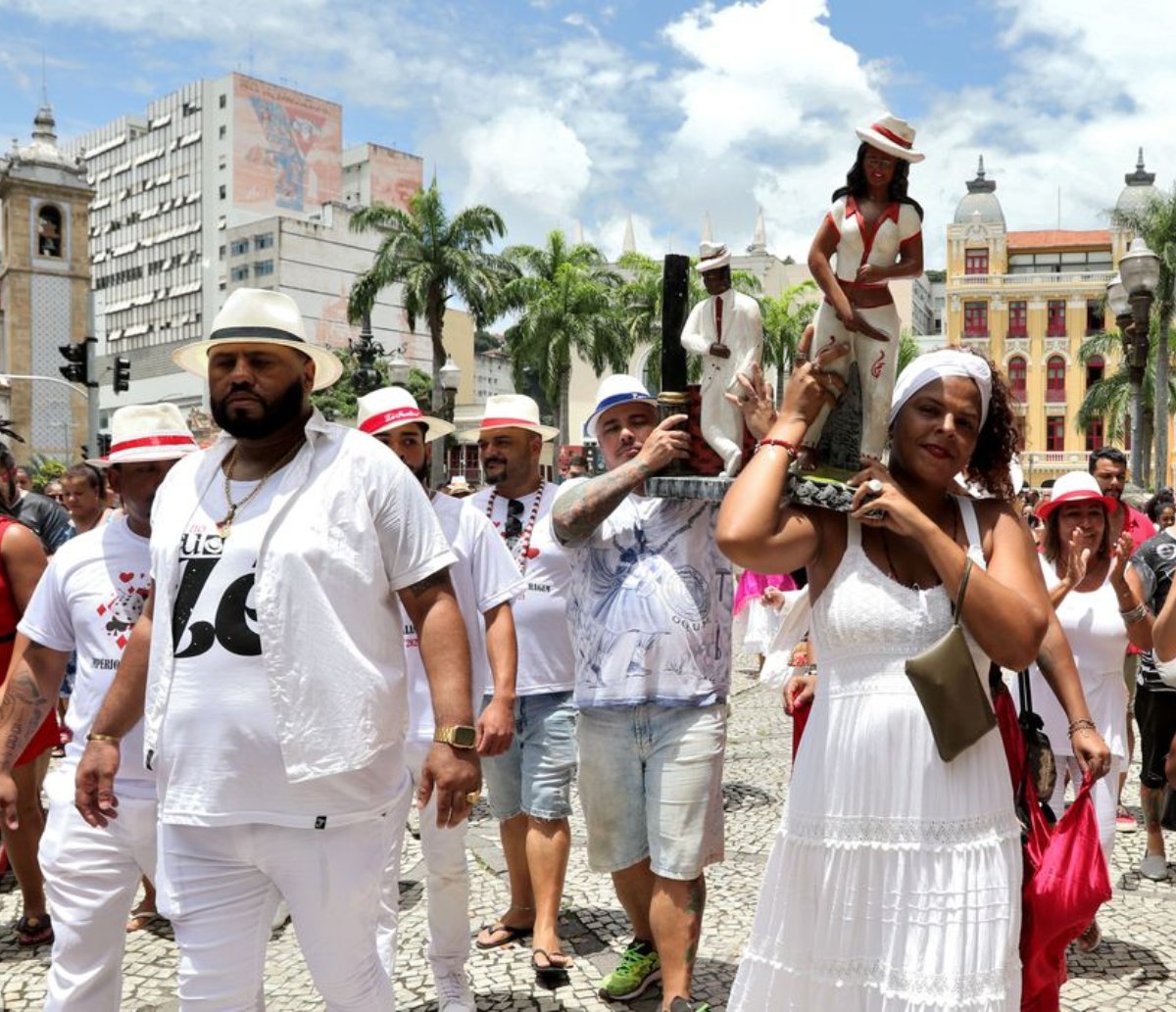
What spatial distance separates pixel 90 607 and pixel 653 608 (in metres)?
1.88

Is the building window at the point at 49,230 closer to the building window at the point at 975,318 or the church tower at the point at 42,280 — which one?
the church tower at the point at 42,280

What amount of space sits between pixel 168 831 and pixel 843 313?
88.9 inches

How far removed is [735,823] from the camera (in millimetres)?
6465

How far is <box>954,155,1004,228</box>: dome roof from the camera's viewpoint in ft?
257

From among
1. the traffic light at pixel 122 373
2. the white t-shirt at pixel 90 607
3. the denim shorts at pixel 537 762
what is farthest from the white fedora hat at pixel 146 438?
the traffic light at pixel 122 373

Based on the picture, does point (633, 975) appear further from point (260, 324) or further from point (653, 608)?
point (260, 324)

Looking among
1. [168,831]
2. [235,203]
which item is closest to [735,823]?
[168,831]

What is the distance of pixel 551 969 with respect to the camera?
14.3 feet

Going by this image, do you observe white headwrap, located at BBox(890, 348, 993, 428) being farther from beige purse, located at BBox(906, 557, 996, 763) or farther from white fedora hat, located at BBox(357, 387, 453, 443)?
white fedora hat, located at BBox(357, 387, 453, 443)

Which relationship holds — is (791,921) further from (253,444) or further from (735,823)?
(735,823)

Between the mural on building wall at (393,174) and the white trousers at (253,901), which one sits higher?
the mural on building wall at (393,174)

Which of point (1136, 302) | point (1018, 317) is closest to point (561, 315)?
point (1136, 302)

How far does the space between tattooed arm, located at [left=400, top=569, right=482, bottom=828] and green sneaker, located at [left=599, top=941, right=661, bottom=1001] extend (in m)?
1.57

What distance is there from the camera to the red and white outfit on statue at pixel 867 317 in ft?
10.8
